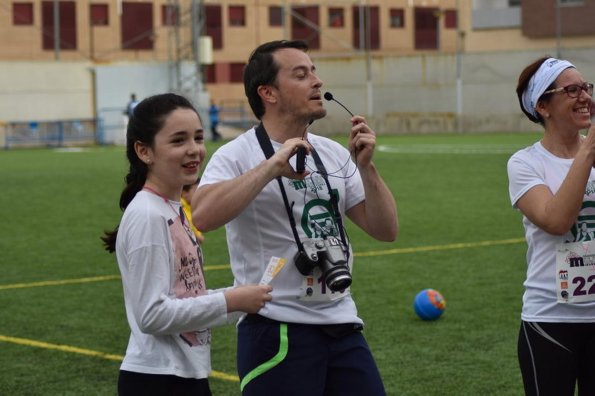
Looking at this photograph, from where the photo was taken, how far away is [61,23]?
223 feet

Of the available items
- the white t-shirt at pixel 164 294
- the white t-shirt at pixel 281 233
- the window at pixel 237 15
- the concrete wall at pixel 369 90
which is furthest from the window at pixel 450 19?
the white t-shirt at pixel 164 294

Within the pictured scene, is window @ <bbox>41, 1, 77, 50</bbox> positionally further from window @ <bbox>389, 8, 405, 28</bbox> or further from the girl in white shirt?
the girl in white shirt

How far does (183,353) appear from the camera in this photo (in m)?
4.76

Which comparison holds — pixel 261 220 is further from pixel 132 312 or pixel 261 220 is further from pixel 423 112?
pixel 423 112

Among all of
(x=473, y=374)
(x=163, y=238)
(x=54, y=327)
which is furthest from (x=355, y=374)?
(x=54, y=327)

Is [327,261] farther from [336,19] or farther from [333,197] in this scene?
[336,19]

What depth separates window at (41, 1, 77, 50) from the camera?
67.1 m

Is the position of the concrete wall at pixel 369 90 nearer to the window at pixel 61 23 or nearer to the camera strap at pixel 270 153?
the window at pixel 61 23

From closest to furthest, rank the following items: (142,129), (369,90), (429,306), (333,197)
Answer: (142,129)
(333,197)
(429,306)
(369,90)

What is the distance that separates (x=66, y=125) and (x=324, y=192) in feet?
158

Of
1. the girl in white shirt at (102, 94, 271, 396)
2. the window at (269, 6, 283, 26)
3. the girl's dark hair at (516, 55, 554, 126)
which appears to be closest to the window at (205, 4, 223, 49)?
the window at (269, 6, 283, 26)

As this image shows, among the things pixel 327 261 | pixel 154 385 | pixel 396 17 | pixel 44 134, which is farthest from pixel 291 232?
→ pixel 396 17

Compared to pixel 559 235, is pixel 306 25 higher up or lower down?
higher up

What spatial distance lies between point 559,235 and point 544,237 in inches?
4.3
